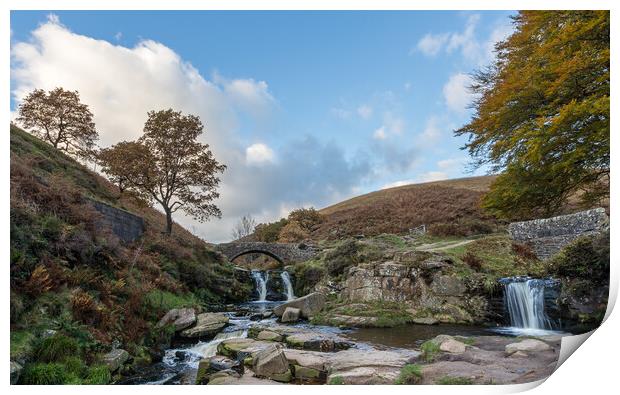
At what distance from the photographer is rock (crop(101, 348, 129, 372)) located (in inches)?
237

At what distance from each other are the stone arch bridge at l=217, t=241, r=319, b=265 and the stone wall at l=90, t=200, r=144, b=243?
12808mm

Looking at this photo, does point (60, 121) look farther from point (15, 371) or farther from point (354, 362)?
point (354, 362)

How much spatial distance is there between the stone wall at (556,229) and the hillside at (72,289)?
10.6 meters

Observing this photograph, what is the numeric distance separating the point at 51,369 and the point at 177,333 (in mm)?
4312

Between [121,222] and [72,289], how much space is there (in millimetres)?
6415

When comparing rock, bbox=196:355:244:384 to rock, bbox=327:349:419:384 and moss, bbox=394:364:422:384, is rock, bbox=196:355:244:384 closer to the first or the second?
rock, bbox=327:349:419:384

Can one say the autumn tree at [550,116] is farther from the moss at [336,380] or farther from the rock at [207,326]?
the rock at [207,326]

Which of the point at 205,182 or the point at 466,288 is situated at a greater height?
the point at 205,182

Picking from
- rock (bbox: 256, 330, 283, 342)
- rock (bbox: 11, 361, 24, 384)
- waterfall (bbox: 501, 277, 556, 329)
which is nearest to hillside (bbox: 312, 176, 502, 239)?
waterfall (bbox: 501, 277, 556, 329)

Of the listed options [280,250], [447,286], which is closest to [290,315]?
[447,286]
